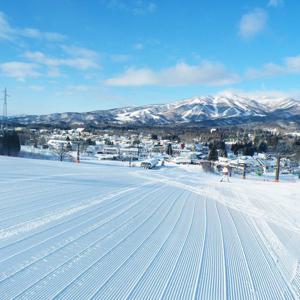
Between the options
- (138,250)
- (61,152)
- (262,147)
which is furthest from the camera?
(262,147)

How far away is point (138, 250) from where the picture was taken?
477cm

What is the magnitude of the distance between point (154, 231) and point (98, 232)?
97cm

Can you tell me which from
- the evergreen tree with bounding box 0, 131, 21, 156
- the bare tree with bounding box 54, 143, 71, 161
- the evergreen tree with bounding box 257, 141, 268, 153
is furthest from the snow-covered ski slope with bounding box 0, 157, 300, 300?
the evergreen tree with bounding box 257, 141, 268, 153

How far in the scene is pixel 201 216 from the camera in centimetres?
758

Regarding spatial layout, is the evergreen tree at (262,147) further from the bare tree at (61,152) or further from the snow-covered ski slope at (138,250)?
the snow-covered ski slope at (138,250)

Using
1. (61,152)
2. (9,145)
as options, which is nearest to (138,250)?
(61,152)

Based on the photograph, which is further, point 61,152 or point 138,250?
point 61,152

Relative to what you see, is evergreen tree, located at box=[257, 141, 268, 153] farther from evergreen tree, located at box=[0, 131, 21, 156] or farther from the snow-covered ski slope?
the snow-covered ski slope

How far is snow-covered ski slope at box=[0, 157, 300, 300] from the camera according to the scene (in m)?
3.62

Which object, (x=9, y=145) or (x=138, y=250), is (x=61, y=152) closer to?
(x=9, y=145)

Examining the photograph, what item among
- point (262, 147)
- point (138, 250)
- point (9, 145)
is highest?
point (138, 250)

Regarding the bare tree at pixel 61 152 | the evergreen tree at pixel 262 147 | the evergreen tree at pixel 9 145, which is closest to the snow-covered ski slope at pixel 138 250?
the bare tree at pixel 61 152

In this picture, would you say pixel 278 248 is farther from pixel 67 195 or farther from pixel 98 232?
pixel 67 195

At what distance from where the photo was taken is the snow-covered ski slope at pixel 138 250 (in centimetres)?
362
